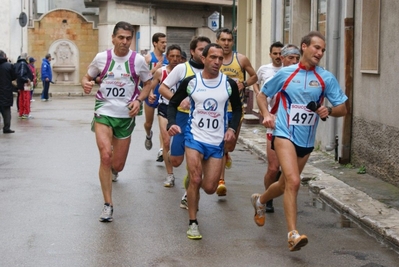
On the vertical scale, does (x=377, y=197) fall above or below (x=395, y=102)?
below

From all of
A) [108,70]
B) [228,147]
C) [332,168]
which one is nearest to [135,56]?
[108,70]

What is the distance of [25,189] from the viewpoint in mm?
10820

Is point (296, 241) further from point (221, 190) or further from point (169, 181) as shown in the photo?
point (169, 181)

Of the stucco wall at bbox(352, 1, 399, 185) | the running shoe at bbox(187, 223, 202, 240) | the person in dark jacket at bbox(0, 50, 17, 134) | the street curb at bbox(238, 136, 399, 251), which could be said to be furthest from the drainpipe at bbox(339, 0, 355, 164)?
the person in dark jacket at bbox(0, 50, 17, 134)

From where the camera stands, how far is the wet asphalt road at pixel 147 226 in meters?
7.20

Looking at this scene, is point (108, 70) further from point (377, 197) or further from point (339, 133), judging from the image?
point (339, 133)

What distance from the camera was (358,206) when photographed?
31.6 feet

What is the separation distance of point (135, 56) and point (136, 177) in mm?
3293

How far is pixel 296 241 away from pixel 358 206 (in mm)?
2800

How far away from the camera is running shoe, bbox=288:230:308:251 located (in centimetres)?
698

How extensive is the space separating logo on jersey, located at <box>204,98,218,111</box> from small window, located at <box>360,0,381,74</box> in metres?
5.24

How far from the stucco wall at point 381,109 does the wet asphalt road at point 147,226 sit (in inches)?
47.2

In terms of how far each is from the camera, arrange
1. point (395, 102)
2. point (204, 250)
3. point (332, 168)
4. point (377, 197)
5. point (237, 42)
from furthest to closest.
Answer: point (237, 42) < point (332, 168) < point (395, 102) < point (377, 197) < point (204, 250)

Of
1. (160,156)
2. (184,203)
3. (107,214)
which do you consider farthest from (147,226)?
(160,156)
